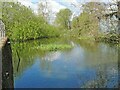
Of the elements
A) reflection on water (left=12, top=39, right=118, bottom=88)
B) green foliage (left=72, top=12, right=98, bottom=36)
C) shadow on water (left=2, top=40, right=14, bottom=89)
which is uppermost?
green foliage (left=72, top=12, right=98, bottom=36)

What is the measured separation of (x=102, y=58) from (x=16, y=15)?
1096cm

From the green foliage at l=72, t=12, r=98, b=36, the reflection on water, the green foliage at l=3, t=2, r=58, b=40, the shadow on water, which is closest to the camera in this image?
the shadow on water

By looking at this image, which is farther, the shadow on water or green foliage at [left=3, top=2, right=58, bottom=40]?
green foliage at [left=3, top=2, right=58, bottom=40]

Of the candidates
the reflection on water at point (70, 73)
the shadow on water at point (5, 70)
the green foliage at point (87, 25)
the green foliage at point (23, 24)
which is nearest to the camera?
the shadow on water at point (5, 70)

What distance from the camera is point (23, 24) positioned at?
1157 inches

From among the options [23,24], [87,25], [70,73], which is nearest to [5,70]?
[87,25]

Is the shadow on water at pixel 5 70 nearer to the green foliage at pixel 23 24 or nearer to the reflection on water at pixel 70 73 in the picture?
the reflection on water at pixel 70 73

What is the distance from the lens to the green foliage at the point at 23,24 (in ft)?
77.4

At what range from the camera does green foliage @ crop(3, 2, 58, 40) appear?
77.4ft

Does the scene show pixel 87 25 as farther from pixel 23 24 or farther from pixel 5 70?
pixel 23 24

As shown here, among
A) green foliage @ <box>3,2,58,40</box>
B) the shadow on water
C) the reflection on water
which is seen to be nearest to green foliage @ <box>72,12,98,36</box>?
the shadow on water

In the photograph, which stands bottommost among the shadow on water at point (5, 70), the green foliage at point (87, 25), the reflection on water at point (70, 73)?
the reflection on water at point (70, 73)

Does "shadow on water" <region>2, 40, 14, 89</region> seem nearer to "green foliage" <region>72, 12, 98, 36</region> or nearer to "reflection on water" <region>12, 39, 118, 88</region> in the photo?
"green foliage" <region>72, 12, 98, 36</region>

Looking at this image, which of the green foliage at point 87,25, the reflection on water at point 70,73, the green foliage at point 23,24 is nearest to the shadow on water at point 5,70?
the green foliage at point 87,25
